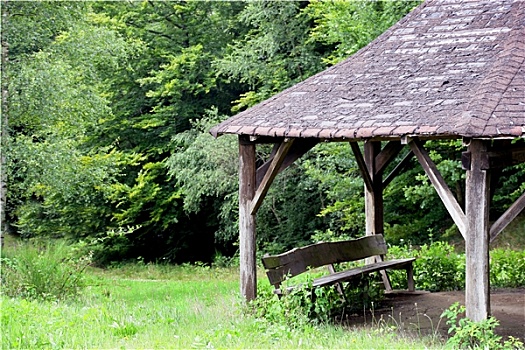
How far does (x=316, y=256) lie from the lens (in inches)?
364

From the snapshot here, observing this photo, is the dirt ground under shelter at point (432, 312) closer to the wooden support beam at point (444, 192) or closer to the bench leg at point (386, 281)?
the bench leg at point (386, 281)

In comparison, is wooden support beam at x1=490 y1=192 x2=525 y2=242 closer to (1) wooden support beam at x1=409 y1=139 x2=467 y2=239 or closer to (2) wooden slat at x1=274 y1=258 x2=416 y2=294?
(1) wooden support beam at x1=409 y1=139 x2=467 y2=239

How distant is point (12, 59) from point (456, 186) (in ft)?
31.7

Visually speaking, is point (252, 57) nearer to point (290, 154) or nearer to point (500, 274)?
point (500, 274)

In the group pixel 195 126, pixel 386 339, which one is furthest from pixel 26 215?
pixel 386 339

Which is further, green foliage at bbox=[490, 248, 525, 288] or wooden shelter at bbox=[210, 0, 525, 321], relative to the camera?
green foliage at bbox=[490, 248, 525, 288]

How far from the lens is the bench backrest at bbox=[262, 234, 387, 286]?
8.44 metres

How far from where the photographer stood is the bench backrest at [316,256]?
27.7 feet

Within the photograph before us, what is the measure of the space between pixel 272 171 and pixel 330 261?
1.66m

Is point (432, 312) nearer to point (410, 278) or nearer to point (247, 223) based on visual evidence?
point (410, 278)

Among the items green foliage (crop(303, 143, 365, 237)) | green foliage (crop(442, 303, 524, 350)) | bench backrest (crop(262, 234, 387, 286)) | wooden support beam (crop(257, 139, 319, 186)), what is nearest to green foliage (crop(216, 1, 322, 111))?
green foliage (crop(303, 143, 365, 237))

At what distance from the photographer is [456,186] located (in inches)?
635

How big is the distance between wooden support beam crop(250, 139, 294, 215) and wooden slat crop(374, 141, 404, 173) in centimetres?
266

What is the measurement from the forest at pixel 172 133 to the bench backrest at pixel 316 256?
174 inches
